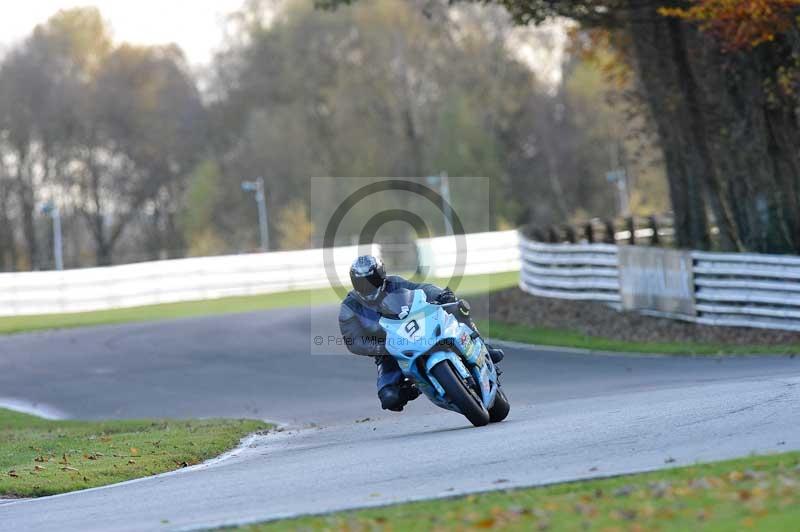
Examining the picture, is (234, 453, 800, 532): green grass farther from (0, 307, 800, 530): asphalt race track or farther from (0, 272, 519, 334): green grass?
(0, 272, 519, 334): green grass

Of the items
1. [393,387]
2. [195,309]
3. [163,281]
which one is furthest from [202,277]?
[393,387]

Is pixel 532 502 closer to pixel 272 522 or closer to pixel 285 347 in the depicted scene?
pixel 272 522

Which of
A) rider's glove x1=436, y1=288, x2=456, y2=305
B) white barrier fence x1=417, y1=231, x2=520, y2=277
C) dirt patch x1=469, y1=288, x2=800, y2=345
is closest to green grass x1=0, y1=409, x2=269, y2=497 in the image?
rider's glove x1=436, y1=288, x2=456, y2=305

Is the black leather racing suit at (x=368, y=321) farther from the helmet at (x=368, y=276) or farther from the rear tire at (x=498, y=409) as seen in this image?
the rear tire at (x=498, y=409)

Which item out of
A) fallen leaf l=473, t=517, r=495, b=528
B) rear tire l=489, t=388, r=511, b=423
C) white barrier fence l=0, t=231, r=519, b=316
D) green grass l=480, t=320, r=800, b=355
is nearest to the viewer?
fallen leaf l=473, t=517, r=495, b=528

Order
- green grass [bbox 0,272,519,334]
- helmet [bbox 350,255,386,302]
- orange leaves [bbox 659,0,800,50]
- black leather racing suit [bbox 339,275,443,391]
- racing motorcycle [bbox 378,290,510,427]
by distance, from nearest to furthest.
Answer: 1. helmet [bbox 350,255,386,302]
2. racing motorcycle [bbox 378,290,510,427]
3. black leather racing suit [bbox 339,275,443,391]
4. orange leaves [bbox 659,0,800,50]
5. green grass [bbox 0,272,519,334]

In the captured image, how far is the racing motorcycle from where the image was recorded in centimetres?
1173

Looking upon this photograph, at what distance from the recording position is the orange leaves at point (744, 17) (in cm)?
2278

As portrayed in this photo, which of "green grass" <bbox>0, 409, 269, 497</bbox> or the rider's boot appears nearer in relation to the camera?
"green grass" <bbox>0, 409, 269, 497</bbox>

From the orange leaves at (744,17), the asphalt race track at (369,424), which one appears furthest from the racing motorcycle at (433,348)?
the orange leaves at (744,17)

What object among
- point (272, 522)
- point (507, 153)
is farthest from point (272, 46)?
point (272, 522)

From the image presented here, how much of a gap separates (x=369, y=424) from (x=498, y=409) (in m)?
2.64

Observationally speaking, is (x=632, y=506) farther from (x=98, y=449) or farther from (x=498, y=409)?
(x=98, y=449)

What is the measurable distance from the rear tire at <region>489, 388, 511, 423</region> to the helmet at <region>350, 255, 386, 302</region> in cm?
172
